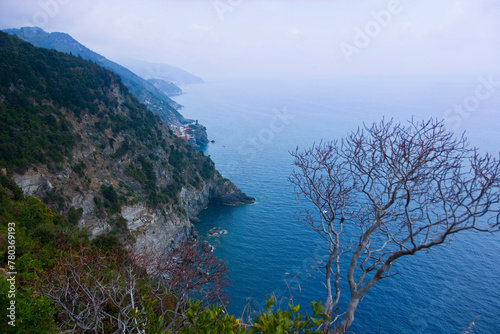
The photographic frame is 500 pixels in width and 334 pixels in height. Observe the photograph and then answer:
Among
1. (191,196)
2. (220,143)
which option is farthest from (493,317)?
(220,143)

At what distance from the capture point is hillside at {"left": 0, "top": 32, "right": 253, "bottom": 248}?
30.6 metres

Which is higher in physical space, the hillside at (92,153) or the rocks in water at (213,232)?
the hillside at (92,153)

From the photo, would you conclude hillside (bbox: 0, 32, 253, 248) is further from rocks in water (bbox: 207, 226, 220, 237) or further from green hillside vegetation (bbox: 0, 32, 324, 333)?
rocks in water (bbox: 207, 226, 220, 237)

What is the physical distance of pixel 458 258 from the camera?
35406 millimetres

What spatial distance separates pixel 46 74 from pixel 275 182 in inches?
1725

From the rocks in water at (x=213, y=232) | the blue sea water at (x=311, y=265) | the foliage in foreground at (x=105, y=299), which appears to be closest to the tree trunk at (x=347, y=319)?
the foliage in foreground at (x=105, y=299)

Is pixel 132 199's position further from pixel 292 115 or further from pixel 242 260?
pixel 292 115

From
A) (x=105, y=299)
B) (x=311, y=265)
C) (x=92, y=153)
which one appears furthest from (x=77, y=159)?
(x=105, y=299)

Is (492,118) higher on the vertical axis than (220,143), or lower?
higher

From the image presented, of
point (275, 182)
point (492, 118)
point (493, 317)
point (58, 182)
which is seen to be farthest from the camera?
point (492, 118)

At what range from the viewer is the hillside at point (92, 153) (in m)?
30.6

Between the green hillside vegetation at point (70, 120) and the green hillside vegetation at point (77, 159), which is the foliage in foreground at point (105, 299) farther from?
the green hillside vegetation at point (70, 120)

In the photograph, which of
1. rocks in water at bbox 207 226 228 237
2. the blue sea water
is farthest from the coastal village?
rocks in water at bbox 207 226 228 237

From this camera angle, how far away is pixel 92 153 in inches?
1510
